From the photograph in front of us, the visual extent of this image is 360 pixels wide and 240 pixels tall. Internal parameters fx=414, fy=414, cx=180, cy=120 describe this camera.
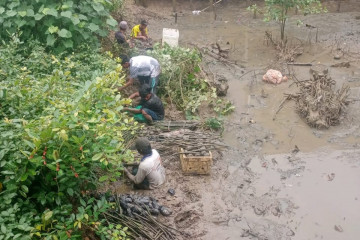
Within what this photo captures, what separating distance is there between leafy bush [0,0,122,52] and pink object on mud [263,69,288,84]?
3.99 metres

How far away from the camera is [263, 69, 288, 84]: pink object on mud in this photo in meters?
9.89

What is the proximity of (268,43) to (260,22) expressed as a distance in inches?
86.0

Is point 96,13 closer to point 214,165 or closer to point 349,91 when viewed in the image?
point 214,165

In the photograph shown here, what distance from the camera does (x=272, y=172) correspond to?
22.9 feet

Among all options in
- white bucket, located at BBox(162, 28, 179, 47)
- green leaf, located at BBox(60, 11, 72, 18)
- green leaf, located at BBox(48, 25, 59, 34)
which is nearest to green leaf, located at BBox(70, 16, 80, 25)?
green leaf, located at BBox(60, 11, 72, 18)

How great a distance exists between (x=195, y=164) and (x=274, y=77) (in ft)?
13.7

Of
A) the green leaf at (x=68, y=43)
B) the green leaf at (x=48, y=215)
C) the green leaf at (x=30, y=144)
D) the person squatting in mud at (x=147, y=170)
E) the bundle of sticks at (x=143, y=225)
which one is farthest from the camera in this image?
the green leaf at (x=68, y=43)

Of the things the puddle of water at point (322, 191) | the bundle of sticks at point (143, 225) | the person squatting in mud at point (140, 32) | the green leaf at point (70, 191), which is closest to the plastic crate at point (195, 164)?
the puddle of water at point (322, 191)

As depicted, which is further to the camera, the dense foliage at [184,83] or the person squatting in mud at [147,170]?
the dense foliage at [184,83]

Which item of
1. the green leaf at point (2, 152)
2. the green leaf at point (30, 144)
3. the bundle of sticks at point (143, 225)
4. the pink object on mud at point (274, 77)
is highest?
the green leaf at point (30, 144)

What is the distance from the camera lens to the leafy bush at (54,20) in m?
7.57

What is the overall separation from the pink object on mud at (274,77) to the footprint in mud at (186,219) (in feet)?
16.2

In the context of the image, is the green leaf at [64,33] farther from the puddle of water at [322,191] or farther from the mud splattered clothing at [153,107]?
the puddle of water at [322,191]

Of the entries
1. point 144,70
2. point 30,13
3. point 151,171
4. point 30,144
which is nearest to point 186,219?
point 151,171
